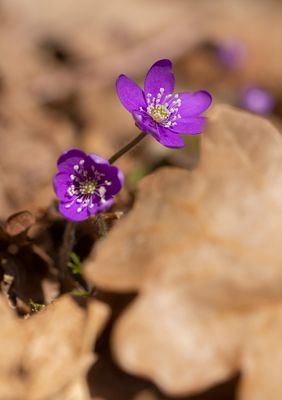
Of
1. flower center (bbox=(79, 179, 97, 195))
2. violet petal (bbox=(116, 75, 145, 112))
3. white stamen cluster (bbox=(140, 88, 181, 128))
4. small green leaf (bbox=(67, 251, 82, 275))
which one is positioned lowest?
small green leaf (bbox=(67, 251, 82, 275))

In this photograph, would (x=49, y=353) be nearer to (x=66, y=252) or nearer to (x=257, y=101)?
(x=66, y=252)

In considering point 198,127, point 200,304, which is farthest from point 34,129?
point 200,304

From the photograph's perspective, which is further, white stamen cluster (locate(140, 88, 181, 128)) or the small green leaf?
white stamen cluster (locate(140, 88, 181, 128))

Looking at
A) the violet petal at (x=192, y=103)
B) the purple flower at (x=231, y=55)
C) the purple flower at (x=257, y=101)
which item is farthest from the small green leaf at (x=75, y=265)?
the purple flower at (x=231, y=55)

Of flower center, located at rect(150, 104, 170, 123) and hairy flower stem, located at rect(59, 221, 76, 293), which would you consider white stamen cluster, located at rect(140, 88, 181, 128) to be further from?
hairy flower stem, located at rect(59, 221, 76, 293)

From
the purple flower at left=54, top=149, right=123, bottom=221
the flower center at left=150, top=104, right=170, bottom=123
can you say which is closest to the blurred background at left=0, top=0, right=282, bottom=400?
the purple flower at left=54, top=149, right=123, bottom=221

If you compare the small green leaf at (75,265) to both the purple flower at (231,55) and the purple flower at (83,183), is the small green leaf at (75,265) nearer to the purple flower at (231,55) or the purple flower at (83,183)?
the purple flower at (83,183)

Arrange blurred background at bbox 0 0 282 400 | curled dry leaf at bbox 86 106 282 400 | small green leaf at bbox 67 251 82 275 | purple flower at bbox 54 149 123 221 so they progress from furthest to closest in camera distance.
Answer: blurred background at bbox 0 0 282 400 < small green leaf at bbox 67 251 82 275 < purple flower at bbox 54 149 123 221 < curled dry leaf at bbox 86 106 282 400

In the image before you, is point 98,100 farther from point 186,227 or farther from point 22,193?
point 186,227
